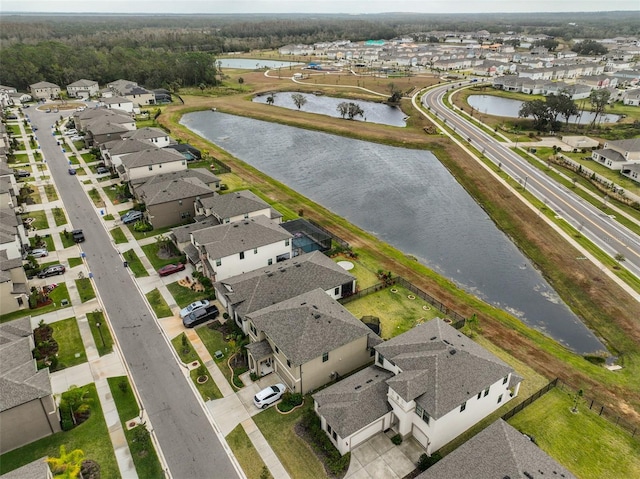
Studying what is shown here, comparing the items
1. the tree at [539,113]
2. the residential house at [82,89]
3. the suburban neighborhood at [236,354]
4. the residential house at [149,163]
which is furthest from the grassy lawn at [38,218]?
the tree at [539,113]

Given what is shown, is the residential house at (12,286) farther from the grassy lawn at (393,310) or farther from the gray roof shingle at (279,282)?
the grassy lawn at (393,310)

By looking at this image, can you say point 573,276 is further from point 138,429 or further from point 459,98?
point 459,98

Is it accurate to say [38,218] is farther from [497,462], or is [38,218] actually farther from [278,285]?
[497,462]

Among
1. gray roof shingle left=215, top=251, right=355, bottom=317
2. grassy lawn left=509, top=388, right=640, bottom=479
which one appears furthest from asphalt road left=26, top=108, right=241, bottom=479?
grassy lawn left=509, top=388, right=640, bottom=479

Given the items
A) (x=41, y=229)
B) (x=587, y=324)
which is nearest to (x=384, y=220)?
(x=587, y=324)

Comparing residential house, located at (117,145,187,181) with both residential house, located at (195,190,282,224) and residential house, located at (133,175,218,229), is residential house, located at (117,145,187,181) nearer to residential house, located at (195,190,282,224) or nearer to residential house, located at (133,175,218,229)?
residential house, located at (133,175,218,229)

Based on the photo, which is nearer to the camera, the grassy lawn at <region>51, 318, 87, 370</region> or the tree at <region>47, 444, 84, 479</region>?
the tree at <region>47, 444, 84, 479</region>
